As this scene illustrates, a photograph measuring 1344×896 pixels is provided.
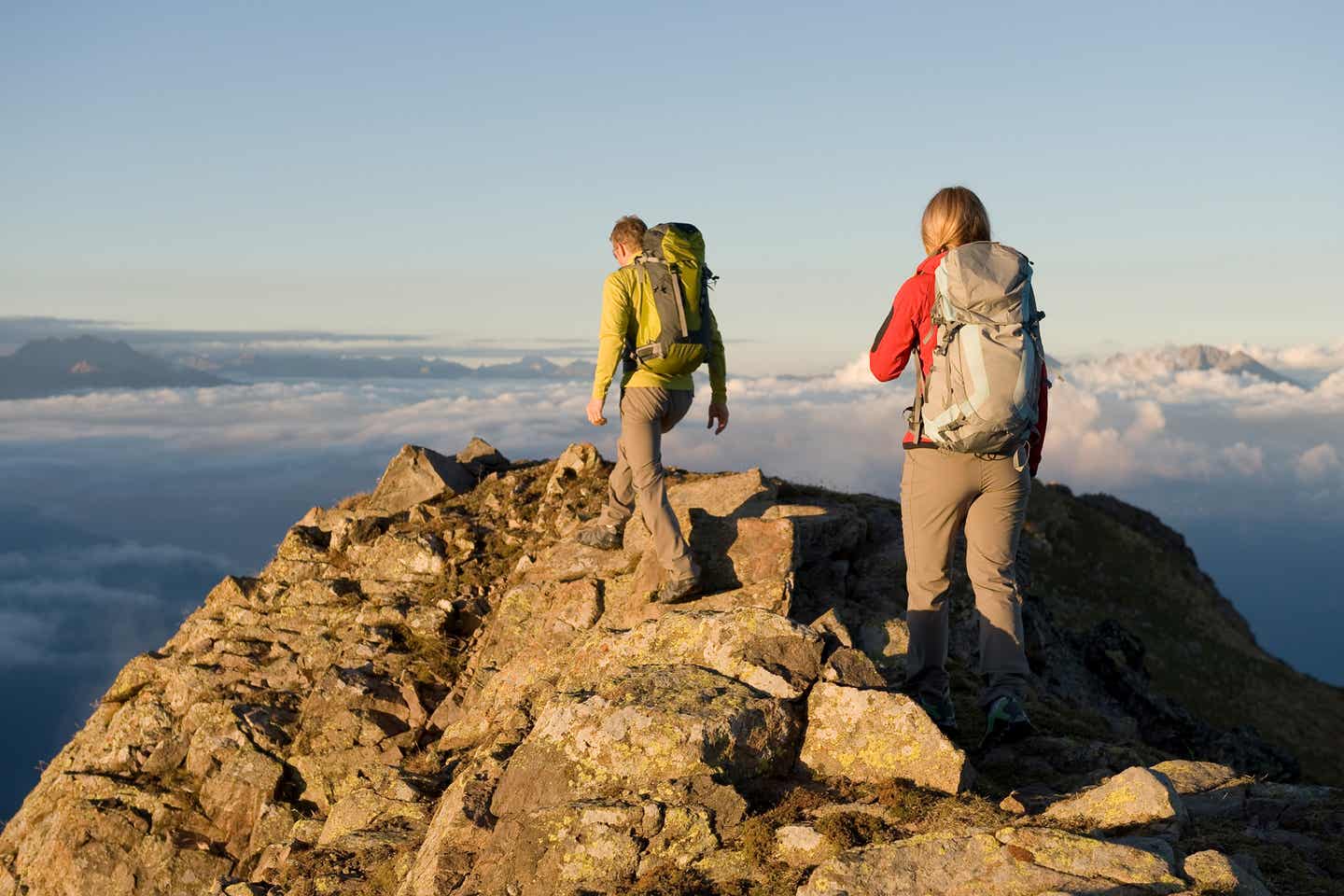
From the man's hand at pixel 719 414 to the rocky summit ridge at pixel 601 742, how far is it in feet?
4.04

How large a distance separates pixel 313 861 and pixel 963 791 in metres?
5.91

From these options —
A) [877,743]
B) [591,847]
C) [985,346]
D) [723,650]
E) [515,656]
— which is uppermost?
[985,346]

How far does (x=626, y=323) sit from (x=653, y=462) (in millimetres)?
1672

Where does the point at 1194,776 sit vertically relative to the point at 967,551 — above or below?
below

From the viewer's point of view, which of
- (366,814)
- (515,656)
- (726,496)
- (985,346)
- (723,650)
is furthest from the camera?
(726,496)

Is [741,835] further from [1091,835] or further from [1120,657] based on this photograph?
[1120,657]

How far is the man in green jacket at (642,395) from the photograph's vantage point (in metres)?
12.3

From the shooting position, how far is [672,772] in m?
8.09

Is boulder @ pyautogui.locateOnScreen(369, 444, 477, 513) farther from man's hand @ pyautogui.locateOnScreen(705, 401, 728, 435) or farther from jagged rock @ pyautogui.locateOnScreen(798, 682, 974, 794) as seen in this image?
jagged rock @ pyautogui.locateOnScreen(798, 682, 974, 794)

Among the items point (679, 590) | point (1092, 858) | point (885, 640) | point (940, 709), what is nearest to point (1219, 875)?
point (1092, 858)

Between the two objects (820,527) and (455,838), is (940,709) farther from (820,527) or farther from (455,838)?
(820,527)

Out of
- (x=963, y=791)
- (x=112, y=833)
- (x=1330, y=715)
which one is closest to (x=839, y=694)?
(x=963, y=791)

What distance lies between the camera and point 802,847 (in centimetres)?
732

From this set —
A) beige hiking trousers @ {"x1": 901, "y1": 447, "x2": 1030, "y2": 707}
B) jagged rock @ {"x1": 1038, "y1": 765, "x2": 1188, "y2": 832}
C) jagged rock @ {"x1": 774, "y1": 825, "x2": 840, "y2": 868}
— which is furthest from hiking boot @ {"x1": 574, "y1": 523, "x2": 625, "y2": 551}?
jagged rock @ {"x1": 1038, "y1": 765, "x2": 1188, "y2": 832}
